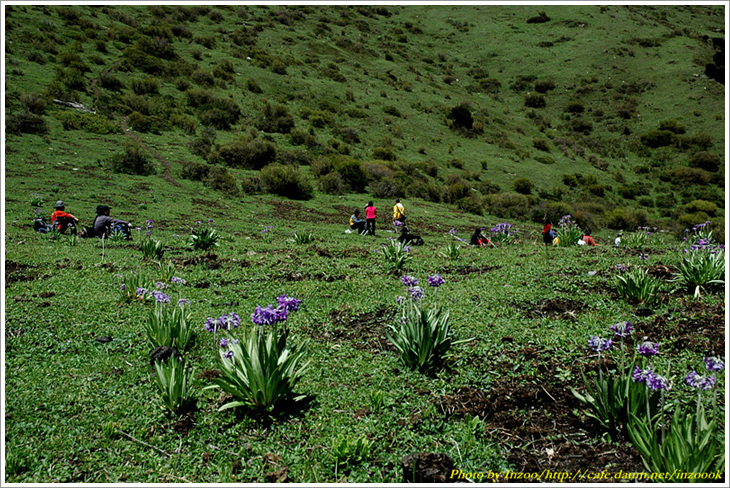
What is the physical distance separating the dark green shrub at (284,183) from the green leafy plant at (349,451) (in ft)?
72.8

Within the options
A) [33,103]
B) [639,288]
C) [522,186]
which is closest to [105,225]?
[639,288]

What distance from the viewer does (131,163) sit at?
22.2 metres

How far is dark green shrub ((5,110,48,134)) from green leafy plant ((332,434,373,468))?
27.0 m

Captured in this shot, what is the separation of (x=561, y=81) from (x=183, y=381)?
7263cm

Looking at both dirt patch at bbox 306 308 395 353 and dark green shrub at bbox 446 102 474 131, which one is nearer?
dirt patch at bbox 306 308 395 353

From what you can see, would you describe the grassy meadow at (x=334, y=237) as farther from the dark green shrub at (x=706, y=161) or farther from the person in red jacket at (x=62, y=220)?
the person in red jacket at (x=62, y=220)

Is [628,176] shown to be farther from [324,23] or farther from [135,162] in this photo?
[324,23]

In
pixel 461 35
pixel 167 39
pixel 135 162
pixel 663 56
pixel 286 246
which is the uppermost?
pixel 461 35

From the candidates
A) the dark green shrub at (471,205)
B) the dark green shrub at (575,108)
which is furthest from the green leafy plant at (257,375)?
the dark green shrub at (575,108)

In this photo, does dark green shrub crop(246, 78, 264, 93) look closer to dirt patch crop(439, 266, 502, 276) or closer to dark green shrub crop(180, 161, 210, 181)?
dark green shrub crop(180, 161, 210, 181)

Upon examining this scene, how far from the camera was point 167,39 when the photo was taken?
142 ft

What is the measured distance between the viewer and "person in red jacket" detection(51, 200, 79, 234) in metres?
12.6

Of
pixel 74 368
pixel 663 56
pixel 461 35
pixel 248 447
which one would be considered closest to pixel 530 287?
pixel 248 447

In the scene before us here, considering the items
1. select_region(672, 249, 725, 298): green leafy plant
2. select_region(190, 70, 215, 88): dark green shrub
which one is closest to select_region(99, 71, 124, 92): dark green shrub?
select_region(190, 70, 215, 88): dark green shrub
